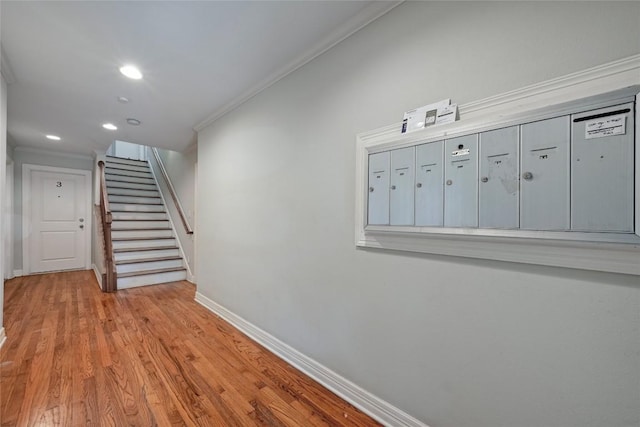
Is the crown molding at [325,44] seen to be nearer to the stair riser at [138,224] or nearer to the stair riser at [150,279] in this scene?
the stair riser at [150,279]

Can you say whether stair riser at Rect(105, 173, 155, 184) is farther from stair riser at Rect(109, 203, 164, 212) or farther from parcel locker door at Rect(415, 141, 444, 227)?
parcel locker door at Rect(415, 141, 444, 227)

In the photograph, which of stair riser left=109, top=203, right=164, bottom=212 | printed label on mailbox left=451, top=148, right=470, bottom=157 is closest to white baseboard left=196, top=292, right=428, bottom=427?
printed label on mailbox left=451, top=148, right=470, bottom=157

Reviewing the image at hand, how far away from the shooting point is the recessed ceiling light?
1924 mm

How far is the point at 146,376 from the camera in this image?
171cm

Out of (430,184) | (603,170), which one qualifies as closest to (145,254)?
(430,184)

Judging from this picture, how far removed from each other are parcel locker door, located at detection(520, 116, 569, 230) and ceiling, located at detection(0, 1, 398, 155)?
101cm

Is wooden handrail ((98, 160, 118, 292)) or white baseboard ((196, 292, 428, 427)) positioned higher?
wooden handrail ((98, 160, 118, 292))

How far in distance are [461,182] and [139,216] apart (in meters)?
5.65

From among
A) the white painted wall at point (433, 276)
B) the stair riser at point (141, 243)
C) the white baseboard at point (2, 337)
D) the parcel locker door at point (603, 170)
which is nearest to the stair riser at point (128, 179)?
the stair riser at point (141, 243)

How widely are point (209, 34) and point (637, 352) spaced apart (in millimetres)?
2402

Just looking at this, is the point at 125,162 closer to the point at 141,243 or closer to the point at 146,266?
the point at 141,243

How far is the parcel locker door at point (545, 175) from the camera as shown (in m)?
0.86

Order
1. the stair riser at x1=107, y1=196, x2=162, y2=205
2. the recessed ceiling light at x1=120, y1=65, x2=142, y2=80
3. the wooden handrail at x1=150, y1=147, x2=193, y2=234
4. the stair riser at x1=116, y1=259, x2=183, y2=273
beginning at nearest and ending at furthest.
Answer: the recessed ceiling light at x1=120, y1=65, x2=142, y2=80 → the stair riser at x1=116, y1=259, x2=183, y2=273 → the wooden handrail at x1=150, y1=147, x2=193, y2=234 → the stair riser at x1=107, y1=196, x2=162, y2=205

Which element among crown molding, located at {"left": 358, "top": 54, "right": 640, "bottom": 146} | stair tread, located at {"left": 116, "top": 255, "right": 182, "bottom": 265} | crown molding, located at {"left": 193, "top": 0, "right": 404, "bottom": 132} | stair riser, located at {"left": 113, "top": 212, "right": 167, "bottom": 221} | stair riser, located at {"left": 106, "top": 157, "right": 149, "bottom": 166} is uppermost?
stair riser, located at {"left": 106, "top": 157, "right": 149, "bottom": 166}
